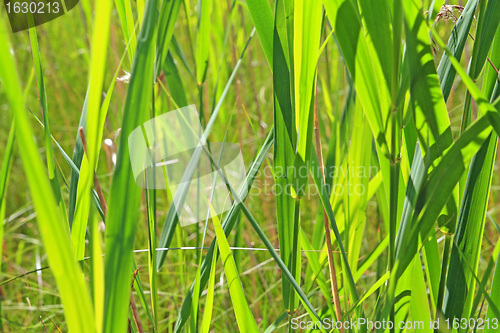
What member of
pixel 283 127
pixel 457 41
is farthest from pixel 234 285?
pixel 457 41

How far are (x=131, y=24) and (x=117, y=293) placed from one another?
264 mm

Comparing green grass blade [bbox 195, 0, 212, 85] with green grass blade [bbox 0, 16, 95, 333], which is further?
green grass blade [bbox 195, 0, 212, 85]

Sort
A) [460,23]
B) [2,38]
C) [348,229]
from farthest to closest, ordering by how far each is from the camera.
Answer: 1. [348,229]
2. [460,23]
3. [2,38]

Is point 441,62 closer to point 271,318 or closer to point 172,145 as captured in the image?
point 172,145

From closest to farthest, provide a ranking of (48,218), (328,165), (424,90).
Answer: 1. (48,218)
2. (424,90)
3. (328,165)

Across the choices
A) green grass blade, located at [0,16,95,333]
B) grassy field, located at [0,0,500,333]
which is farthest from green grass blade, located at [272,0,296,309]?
green grass blade, located at [0,16,95,333]

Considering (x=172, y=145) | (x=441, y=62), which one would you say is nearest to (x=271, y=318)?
(x=172, y=145)

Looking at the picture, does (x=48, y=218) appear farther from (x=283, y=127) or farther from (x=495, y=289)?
(x=495, y=289)

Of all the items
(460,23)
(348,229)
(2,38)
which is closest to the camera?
(2,38)

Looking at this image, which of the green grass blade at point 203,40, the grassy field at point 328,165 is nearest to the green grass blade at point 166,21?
the grassy field at point 328,165

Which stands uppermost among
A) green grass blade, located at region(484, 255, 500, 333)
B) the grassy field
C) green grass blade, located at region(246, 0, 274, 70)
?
green grass blade, located at region(246, 0, 274, 70)

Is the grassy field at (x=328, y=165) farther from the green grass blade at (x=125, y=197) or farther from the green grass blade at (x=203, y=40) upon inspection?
the green grass blade at (x=203, y=40)

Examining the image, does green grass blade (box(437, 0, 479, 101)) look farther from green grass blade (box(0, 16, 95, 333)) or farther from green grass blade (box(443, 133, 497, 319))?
green grass blade (box(0, 16, 95, 333))

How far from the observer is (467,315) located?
1.23ft
